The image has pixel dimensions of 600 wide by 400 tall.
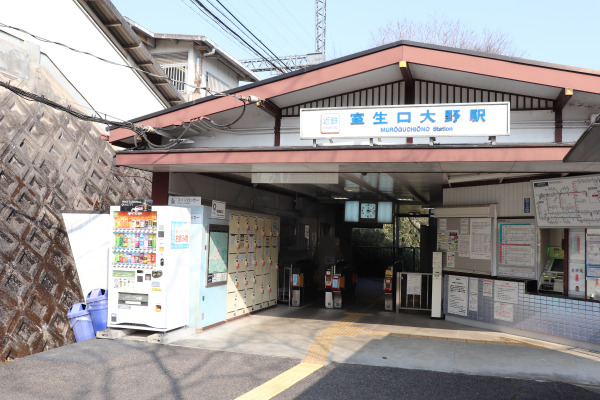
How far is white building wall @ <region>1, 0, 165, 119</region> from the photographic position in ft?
41.9

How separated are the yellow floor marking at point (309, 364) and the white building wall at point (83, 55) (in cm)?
1014

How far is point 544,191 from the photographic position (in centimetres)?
941

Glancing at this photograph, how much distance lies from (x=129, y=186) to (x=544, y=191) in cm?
1095

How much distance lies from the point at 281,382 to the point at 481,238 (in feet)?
20.0

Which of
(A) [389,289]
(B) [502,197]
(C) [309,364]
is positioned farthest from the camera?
(A) [389,289]

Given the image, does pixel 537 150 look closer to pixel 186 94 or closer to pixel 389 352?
pixel 389 352

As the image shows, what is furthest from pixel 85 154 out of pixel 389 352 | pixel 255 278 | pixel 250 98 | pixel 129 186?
pixel 389 352

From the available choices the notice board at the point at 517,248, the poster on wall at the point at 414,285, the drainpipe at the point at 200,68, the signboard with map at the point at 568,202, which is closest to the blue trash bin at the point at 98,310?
the poster on wall at the point at 414,285

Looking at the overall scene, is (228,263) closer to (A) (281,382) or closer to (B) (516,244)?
(A) (281,382)

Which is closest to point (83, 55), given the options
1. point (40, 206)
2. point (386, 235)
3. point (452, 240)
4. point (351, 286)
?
point (40, 206)

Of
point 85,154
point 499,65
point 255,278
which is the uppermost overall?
point 499,65

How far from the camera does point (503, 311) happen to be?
10047mm

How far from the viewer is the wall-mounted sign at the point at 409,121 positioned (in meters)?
7.32

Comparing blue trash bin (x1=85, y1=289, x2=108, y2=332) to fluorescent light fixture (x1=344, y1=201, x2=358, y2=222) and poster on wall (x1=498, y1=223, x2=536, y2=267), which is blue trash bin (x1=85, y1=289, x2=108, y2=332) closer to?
fluorescent light fixture (x1=344, y1=201, x2=358, y2=222)
